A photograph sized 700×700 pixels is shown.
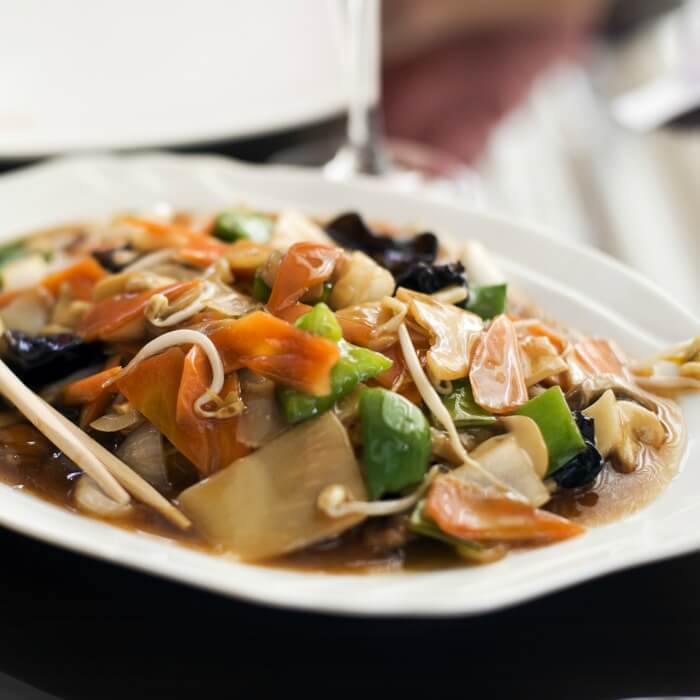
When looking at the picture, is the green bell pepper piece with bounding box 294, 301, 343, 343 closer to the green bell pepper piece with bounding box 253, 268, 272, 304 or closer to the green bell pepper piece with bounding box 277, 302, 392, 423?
the green bell pepper piece with bounding box 277, 302, 392, 423

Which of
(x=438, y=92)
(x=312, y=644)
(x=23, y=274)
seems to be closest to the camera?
(x=312, y=644)

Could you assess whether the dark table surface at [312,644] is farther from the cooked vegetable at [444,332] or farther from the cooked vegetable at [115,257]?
the cooked vegetable at [115,257]

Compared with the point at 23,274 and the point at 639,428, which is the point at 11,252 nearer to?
the point at 23,274

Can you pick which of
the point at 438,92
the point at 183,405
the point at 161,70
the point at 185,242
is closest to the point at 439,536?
the point at 183,405

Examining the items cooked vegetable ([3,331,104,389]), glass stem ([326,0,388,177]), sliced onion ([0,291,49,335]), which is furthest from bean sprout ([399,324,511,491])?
glass stem ([326,0,388,177])

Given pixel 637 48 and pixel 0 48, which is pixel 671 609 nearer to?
pixel 0 48

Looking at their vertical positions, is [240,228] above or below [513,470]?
above

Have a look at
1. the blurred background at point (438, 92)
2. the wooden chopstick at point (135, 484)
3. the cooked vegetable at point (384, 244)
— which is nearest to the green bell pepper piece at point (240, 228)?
the cooked vegetable at point (384, 244)
